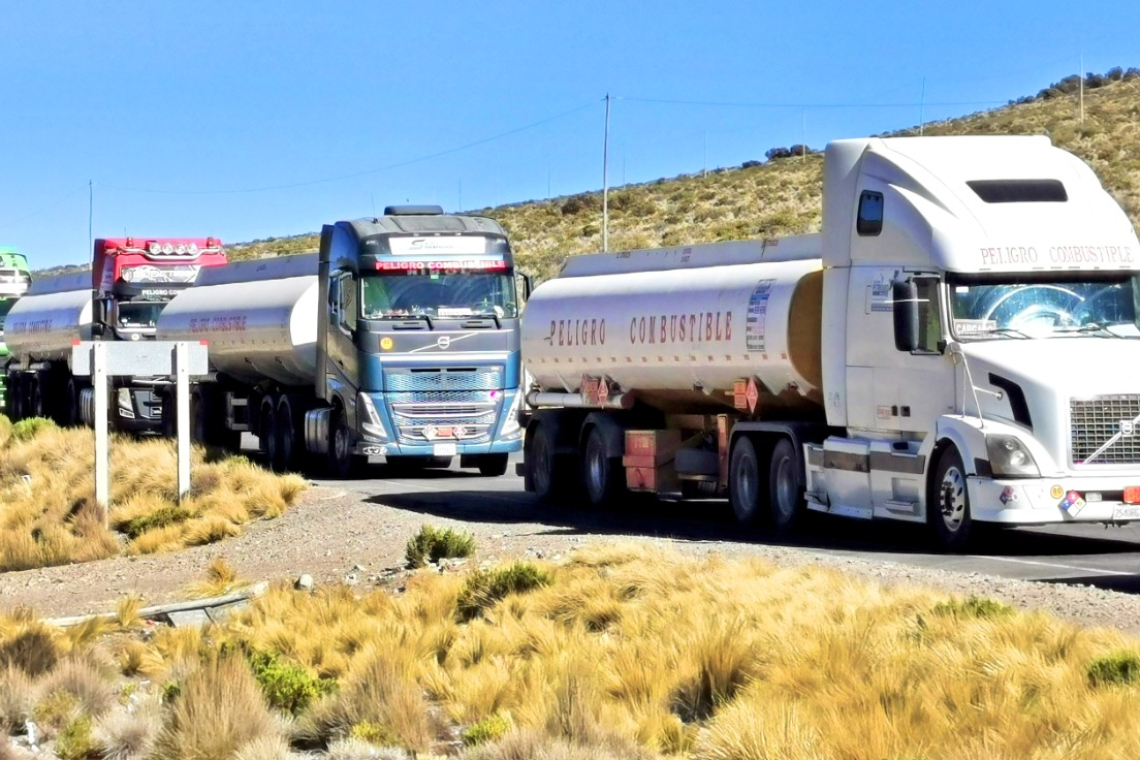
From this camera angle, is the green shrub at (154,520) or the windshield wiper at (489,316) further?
the windshield wiper at (489,316)

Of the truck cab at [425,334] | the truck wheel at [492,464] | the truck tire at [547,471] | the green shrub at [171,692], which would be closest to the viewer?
the green shrub at [171,692]

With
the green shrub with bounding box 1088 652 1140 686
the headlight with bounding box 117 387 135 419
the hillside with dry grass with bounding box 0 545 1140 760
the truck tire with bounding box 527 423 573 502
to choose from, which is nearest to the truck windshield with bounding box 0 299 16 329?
the headlight with bounding box 117 387 135 419

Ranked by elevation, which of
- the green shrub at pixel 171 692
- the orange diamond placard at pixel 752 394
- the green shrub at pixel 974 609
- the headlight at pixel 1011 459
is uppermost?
the orange diamond placard at pixel 752 394

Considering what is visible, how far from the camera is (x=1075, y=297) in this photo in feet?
57.0

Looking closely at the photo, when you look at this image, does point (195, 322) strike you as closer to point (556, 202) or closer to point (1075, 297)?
point (1075, 297)

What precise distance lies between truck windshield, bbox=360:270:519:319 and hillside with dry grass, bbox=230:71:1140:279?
Result: 37.2 metres

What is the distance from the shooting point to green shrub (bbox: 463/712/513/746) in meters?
9.29

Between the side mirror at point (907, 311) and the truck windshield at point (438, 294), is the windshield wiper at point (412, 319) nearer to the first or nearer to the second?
the truck windshield at point (438, 294)

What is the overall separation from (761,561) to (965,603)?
11.6ft

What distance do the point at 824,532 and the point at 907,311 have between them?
12.4 feet

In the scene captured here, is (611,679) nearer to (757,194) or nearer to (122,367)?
(122,367)

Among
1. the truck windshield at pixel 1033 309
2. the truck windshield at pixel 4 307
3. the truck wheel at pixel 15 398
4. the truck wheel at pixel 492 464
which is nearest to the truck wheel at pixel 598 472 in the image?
the truck wheel at pixel 492 464

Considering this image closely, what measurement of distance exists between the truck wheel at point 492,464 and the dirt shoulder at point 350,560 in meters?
5.35

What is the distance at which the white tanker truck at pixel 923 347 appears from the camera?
16359 millimetres
